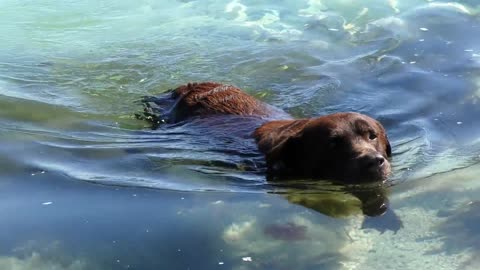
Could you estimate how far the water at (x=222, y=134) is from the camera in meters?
4.20

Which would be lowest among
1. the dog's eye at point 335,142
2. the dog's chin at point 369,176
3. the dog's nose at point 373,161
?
the dog's chin at point 369,176

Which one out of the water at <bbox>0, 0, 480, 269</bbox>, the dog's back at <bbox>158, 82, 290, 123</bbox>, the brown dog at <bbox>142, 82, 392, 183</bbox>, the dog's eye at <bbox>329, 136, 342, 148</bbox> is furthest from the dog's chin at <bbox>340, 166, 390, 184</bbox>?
the dog's back at <bbox>158, 82, 290, 123</bbox>

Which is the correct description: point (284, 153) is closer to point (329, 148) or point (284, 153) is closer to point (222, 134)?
point (329, 148)

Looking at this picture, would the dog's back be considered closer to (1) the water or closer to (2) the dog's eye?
(1) the water

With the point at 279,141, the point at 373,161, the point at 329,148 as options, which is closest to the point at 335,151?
the point at 329,148

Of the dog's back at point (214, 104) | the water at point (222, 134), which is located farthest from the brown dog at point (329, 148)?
the dog's back at point (214, 104)

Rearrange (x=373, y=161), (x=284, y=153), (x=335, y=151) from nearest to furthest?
1. (x=373, y=161)
2. (x=335, y=151)
3. (x=284, y=153)

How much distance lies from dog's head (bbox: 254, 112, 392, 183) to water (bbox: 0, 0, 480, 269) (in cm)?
17

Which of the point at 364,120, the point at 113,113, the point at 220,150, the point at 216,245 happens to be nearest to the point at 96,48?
the point at 113,113

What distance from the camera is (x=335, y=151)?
5.61 metres

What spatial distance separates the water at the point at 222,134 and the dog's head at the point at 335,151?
Result: 0.17 metres

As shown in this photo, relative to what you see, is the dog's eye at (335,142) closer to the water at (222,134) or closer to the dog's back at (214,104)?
the water at (222,134)

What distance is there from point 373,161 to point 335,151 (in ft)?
1.15

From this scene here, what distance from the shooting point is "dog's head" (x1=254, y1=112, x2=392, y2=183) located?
5410mm
